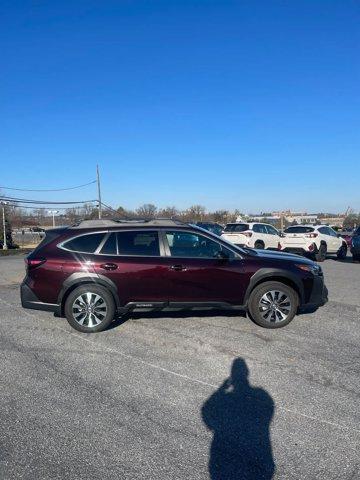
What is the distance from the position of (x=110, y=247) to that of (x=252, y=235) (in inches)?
530

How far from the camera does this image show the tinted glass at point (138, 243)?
615cm

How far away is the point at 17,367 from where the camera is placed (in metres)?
4.67

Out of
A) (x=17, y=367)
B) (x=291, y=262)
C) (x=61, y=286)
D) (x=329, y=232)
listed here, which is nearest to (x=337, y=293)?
(x=291, y=262)

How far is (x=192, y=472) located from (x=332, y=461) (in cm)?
103

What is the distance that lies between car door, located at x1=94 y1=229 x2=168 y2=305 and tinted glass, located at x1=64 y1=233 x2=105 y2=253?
5.0 inches

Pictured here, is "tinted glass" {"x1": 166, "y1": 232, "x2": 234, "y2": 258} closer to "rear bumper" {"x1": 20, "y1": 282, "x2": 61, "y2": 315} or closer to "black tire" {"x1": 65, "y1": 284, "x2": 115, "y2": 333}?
"black tire" {"x1": 65, "y1": 284, "x2": 115, "y2": 333}

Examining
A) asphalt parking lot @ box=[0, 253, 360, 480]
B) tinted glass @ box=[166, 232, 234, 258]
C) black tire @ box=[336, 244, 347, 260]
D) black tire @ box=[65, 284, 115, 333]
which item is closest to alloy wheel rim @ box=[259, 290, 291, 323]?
asphalt parking lot @ box=[0, 253, 360, 480]

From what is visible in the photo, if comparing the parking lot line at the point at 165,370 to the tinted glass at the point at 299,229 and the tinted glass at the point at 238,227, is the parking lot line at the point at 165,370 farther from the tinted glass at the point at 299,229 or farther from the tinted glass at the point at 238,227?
the tinted glass at the point at 238,227

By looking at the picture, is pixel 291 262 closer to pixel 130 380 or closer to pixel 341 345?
pixel 341 345

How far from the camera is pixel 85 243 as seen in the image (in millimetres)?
6156

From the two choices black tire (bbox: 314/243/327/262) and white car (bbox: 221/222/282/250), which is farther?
white car (bbox: 221/222/282/250)

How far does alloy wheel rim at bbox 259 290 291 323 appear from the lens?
6211 millimetres

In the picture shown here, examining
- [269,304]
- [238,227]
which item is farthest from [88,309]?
[238,227]

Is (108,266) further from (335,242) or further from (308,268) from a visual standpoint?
(335,242)
